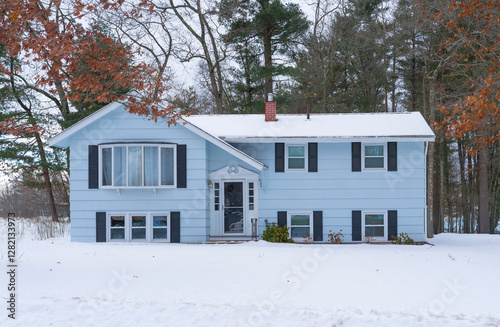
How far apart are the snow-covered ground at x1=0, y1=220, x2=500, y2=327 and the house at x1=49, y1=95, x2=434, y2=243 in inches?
90.6

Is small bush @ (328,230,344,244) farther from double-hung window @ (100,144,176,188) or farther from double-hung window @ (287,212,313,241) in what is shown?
double-hung window @ (100,144,176,188)

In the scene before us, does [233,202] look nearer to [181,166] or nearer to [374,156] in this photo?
[181,166]

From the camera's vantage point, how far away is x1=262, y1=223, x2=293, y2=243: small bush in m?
15.3

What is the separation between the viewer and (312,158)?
1598 cm

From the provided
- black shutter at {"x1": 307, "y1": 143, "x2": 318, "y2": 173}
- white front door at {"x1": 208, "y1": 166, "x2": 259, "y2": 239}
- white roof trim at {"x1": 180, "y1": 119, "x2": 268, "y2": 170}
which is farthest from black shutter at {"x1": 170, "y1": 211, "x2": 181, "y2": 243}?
black shutter at {"x1": 307, "y1": 143, "x2": 318, "y2": 173}

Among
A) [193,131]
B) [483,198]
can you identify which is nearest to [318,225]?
[193,131]

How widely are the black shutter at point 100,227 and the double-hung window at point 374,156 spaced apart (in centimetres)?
940

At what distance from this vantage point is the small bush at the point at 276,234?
15.3 meters

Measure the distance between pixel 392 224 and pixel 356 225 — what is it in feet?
4.09

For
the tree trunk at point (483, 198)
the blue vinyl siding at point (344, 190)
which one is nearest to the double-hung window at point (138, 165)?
the blue vinyl siding at point (344, 190)

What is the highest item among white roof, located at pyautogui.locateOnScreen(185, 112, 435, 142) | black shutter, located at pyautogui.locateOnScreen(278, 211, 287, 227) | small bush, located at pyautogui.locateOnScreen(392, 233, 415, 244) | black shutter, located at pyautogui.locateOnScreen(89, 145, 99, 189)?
white roof, located at pyautogui.locateOnScreen(185, 112, 435, 142)

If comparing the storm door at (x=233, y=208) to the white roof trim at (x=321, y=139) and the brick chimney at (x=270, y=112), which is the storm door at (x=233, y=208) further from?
the brick chimney at (x=270, y=112)

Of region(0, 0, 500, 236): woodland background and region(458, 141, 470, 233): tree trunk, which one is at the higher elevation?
region(0, 0, 500, 236): woodland background

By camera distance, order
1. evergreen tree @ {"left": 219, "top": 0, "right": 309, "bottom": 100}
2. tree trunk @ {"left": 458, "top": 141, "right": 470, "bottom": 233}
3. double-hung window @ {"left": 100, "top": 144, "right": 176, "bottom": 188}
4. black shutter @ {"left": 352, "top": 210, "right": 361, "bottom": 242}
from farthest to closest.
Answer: tree trunk @ {"left": 458, "top": 141, "right": 470, "bottom": 233}, evergreen tree @ {"left": 219, "top": 0, "right": 309, "bottom": 100}, black shutter @ {"left": 352, "top": 210, "right": 361, "bottom": 242}, double-hung window @ {"left": 100, "top": 144, "right": 176, "bottom": 188}
